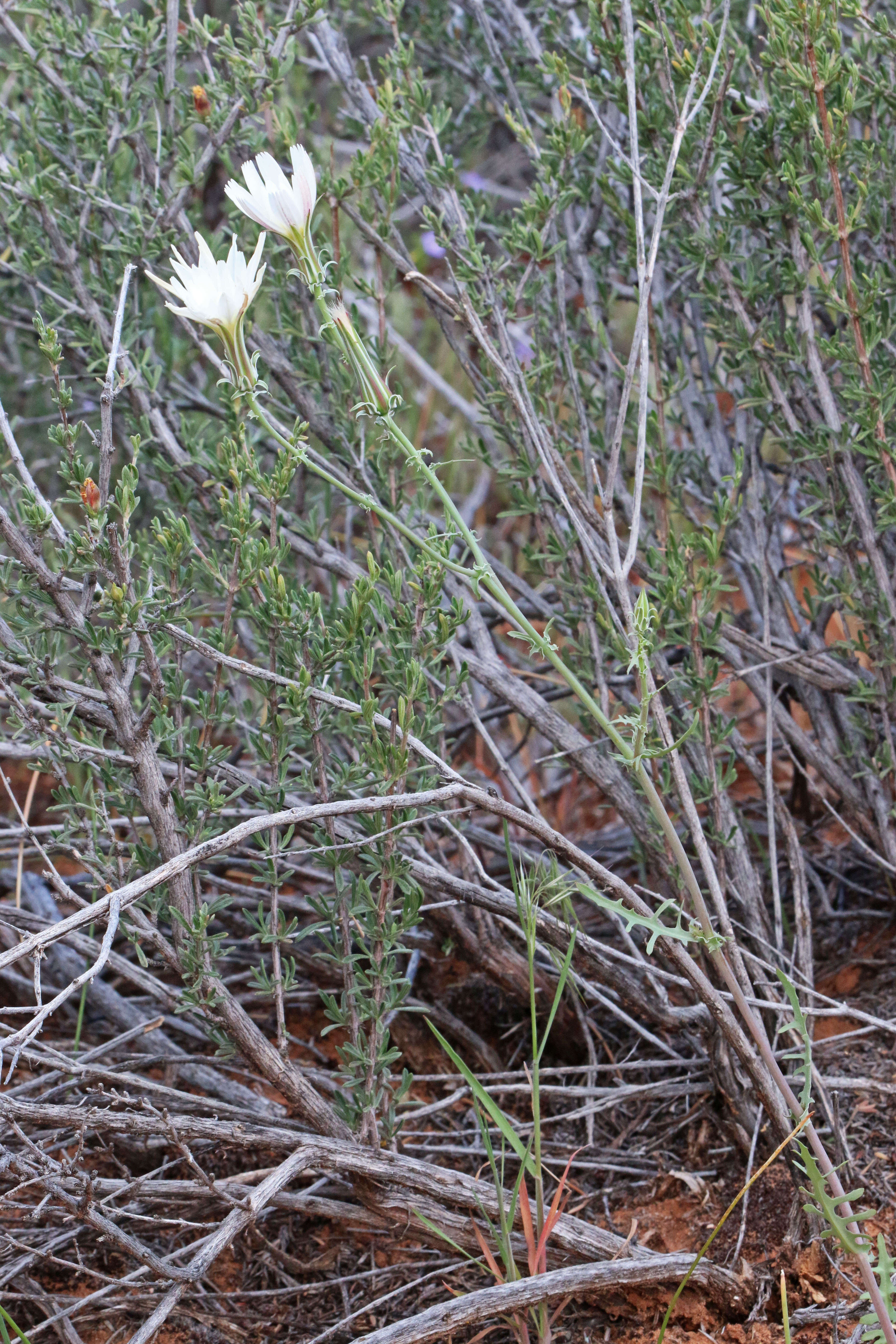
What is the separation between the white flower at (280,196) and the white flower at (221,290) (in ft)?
0.12

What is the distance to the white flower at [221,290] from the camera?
125cm

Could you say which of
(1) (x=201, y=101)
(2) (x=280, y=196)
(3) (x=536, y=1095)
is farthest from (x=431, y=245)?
(3) (x=536, y=1095)

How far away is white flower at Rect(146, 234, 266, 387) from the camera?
1.25 m

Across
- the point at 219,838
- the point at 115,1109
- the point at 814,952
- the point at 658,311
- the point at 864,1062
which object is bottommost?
the point at 814,952

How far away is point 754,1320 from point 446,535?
3.80 ft

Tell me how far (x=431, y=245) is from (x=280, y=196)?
191 centimetres

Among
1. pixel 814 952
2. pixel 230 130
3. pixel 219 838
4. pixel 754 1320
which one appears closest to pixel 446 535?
pixel 219 838

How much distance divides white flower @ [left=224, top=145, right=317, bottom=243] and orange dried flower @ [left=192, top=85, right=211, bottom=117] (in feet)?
2.07

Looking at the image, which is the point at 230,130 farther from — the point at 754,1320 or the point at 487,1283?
the point at 754,1320

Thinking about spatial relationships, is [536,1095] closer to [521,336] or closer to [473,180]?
[521,336]

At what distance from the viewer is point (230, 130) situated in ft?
6.34

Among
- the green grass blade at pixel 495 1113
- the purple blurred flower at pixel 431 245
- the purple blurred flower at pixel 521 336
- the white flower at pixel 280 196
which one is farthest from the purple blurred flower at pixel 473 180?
the green grass blade at pixel 495 1113

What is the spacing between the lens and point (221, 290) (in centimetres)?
126

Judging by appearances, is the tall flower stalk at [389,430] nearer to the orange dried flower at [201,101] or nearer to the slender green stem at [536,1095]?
the slender green stem at [536,1095]
